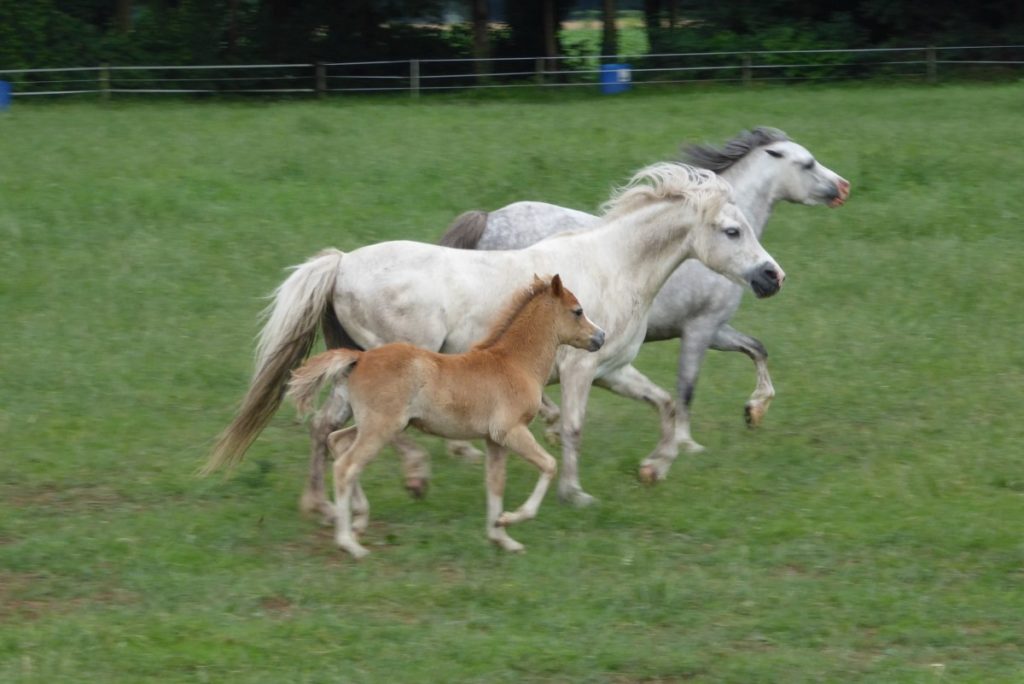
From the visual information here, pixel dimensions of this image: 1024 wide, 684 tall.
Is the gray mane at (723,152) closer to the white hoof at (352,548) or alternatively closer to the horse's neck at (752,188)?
the horse's neck at (752,188)

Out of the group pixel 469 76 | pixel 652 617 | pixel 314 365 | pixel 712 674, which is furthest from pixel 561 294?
pixel 469 76

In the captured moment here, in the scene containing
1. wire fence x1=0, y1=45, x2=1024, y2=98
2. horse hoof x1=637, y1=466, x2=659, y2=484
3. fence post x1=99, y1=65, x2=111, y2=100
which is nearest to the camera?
horse hoof x1=637, y1=466, x2=659, y2=484

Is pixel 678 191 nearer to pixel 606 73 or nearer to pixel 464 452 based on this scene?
pixel 464 452

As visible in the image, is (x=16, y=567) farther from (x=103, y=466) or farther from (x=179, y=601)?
(x=103, y=466)

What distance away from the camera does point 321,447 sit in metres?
7.30

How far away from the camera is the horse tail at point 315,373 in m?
6.52

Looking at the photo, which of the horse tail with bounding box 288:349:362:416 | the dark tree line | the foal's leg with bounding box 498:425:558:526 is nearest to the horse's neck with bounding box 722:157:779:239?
the foal's leg with bounding box 498:425:558:526

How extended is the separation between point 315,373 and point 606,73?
23649 millimetres

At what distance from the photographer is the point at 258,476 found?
8.02 metres

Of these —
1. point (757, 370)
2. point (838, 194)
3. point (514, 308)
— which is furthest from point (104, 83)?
point (514, 308)

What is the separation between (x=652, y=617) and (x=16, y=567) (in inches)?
114

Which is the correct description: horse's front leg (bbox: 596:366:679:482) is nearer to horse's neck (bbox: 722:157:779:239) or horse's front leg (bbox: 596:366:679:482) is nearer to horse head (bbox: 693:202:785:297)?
horse head (bbox: 693:202:785:297)

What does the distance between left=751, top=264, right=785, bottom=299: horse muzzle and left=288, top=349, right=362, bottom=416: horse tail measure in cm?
244

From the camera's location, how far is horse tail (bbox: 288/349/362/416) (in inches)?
257
